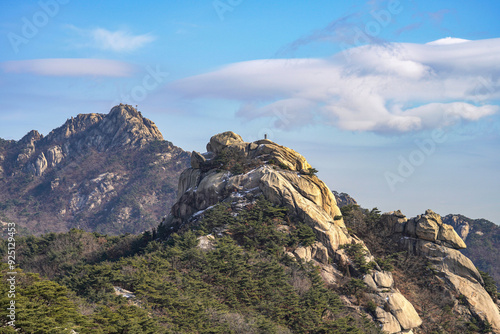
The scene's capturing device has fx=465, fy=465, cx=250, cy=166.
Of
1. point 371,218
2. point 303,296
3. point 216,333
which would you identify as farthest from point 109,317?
point 371,218

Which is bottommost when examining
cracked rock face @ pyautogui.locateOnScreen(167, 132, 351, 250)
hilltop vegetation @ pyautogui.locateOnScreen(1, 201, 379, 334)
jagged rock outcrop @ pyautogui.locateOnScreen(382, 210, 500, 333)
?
hilltop vegetation @ pyautogui.locateOnScreen(1, 201, 379, 334)

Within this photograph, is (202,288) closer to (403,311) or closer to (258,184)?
(258,184)

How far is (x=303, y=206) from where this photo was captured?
6775 centimetres

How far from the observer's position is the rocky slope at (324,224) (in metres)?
61.2

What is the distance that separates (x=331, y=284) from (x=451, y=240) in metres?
22.6

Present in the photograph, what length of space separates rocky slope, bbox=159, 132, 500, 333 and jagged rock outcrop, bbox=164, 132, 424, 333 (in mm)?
120

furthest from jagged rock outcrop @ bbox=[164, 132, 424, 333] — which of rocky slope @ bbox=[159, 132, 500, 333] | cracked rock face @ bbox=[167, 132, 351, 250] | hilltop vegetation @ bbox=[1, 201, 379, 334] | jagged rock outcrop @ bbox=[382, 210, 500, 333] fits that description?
jagged rock outcrop @ bbox=[382, 210, 500, 333]

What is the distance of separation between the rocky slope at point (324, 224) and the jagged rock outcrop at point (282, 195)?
0.40 feet

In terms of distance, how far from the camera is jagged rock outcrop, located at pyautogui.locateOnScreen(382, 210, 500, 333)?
64.9m

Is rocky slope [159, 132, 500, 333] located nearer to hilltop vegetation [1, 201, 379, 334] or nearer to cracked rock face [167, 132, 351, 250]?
cracked rock face [167, 132, 351, 250]

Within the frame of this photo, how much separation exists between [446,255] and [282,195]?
25694 mm

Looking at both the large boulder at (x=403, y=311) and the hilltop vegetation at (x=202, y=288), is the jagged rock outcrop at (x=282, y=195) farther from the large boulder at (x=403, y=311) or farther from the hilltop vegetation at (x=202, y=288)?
the hilltop vegetation at (x=202, y=288)

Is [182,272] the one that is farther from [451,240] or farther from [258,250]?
[451,240]

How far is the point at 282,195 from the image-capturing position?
2707 inches
